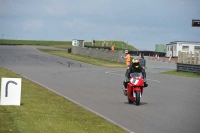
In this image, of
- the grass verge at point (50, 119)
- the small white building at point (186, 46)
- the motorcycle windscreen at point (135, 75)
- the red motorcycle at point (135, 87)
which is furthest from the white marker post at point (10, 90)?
the small white building at point (186, 46)

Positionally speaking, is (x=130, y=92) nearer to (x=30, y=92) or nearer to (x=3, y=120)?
(x=30, y=92)

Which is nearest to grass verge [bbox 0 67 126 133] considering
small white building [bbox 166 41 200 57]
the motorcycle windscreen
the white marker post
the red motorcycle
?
the white marker post

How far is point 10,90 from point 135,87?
4.57 m

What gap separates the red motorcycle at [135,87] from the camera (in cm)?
1755

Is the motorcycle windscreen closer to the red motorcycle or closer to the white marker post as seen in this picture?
the red motorcycle

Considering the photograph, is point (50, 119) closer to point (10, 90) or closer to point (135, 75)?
point (10, 90)

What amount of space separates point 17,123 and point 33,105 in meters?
4.05

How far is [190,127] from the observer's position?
499 inches

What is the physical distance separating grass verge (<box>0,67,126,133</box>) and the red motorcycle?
2.15m

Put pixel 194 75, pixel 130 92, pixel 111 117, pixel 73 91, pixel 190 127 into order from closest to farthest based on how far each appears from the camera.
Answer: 1. pixel 190 127
2. pixel 111 117
3. pixel 130 92
4. pixel 73 91
5. pixel 194 75

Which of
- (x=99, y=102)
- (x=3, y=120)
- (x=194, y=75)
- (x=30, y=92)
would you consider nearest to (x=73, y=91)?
(x=30, y=92)

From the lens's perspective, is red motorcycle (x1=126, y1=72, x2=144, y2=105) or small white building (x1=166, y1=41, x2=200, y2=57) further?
small white building (x1=166, y1=41, x2=200, y2=57)

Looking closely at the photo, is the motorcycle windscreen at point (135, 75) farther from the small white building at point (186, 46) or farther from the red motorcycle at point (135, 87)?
the small white building at point (186, 46)

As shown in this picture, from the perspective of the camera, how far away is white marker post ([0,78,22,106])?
15.0 m
